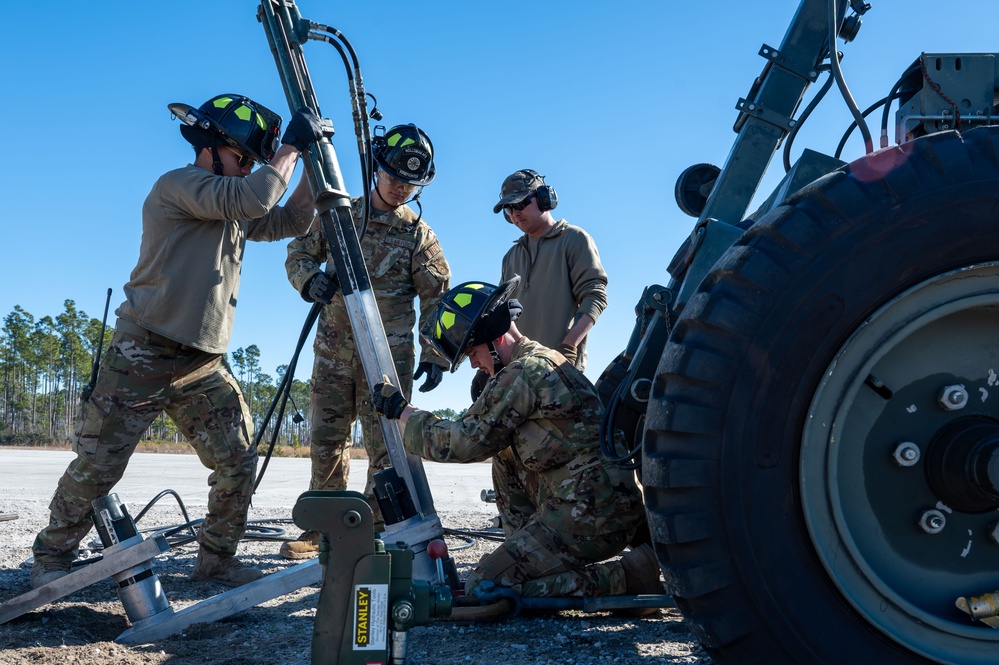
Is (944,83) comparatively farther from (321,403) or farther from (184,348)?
(321,403)

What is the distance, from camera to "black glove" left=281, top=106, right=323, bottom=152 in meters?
3.77

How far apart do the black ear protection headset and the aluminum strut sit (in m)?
2.11

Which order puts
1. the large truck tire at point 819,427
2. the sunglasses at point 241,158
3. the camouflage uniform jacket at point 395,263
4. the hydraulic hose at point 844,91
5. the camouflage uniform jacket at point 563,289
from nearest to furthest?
the large truck tire at point 819,427 → the hydraulic hose at point 844,91 → the sunglasses at point 241,158 → the camouflage uniform jacket at point 395,263 → the camouflage uniform jacket at point 563,289

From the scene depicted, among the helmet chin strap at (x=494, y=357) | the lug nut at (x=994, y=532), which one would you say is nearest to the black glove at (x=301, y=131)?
the helmet chin strap at (x=494, y=357)

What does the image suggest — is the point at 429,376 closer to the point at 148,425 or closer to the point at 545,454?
the point at 545,454

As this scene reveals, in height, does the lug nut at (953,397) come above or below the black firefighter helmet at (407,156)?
below

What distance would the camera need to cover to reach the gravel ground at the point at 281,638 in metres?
3.00

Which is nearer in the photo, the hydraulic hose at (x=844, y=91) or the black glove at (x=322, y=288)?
the hydraulic hose at (x=844, y=91)

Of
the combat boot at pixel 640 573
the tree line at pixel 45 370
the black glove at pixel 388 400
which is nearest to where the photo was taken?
the black glove at pixel 388 400

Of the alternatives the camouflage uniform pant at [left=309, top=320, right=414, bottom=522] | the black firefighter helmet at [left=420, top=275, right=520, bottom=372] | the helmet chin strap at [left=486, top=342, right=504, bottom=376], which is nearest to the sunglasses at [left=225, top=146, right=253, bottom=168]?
the black firefighter helmet at [left=420, top=275, right=520, bottom=372]

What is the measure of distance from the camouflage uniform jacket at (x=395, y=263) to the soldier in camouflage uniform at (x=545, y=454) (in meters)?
1.61

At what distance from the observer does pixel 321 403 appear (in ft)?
18.0

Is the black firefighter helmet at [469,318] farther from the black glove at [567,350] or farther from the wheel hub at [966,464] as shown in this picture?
the wheel hub at [966,464]

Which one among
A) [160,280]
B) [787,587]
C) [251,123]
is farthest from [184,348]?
[787,587]
